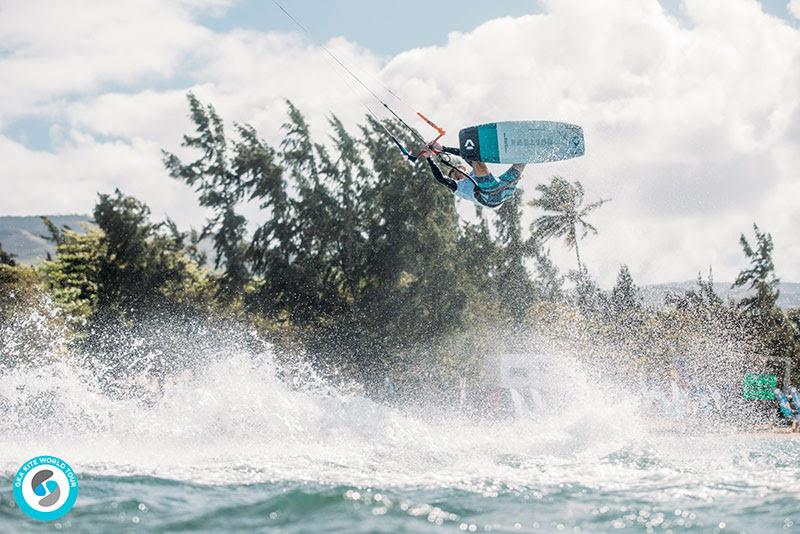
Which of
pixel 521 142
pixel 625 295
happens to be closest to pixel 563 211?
pixel 625 295

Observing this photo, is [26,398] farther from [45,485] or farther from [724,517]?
[724,517]

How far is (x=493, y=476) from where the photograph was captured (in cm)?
814

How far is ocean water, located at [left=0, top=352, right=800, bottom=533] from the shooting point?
6.26 m

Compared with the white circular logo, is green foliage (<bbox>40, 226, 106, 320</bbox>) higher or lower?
higher

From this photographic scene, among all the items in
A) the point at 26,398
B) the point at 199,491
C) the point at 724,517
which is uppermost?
the point at 26,398

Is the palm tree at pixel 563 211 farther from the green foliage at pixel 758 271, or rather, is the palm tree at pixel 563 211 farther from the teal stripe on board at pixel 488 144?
the teal stripe on board at pixel 488 144

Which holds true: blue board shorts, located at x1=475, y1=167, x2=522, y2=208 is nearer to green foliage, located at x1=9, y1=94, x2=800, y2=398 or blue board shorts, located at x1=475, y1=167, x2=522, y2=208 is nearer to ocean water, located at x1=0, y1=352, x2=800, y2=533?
ocean water, located at x1=0, y1=352, x2=800, y2=533

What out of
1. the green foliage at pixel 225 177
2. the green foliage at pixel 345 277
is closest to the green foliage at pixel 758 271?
the green foliage at pixel 345 277

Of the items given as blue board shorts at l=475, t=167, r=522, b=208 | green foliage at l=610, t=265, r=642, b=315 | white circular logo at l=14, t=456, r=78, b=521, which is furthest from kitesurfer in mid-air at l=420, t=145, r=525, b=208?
green foliage at l=610, t=265, r=642, b=315

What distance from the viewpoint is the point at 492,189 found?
1178 centimetres

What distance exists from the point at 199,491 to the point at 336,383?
23786 mm

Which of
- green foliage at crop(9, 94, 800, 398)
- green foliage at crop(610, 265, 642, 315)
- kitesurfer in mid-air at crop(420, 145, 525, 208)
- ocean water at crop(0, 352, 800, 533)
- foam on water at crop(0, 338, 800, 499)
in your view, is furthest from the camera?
green foliage at crop(610, 265, 642, 315)

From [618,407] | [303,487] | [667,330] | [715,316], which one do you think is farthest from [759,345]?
[303,487]

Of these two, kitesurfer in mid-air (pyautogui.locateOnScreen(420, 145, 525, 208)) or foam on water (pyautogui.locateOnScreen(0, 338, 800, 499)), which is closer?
foam on water (pyautogui.locateOnScreen(0, 338, 800, 499))
